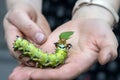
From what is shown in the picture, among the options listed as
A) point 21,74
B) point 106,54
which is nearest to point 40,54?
point 21,74

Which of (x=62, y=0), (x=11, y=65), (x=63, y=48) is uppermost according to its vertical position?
(x=62, y=0)

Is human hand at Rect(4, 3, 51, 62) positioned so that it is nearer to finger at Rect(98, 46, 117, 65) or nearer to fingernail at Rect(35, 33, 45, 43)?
fingernail at Rect(35, 33, 45, 43)

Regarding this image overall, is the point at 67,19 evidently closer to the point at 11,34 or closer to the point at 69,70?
the point at 11,34

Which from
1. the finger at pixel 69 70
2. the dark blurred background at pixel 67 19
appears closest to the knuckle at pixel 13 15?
the dark blurred background at pixel 67 19

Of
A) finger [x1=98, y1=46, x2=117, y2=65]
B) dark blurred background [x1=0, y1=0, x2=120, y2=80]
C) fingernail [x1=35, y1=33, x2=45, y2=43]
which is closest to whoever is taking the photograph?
finger [x1=98, y1=46, x2=117, y2=65]

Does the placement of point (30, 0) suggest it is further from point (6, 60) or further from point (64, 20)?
point (6, 60)

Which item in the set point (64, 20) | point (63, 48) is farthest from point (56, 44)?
point (64, 20)

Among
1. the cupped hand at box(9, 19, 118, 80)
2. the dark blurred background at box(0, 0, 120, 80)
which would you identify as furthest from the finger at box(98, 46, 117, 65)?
the dark blurred background at box(0, 0, 120, 80)

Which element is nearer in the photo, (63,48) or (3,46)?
(63,48)
